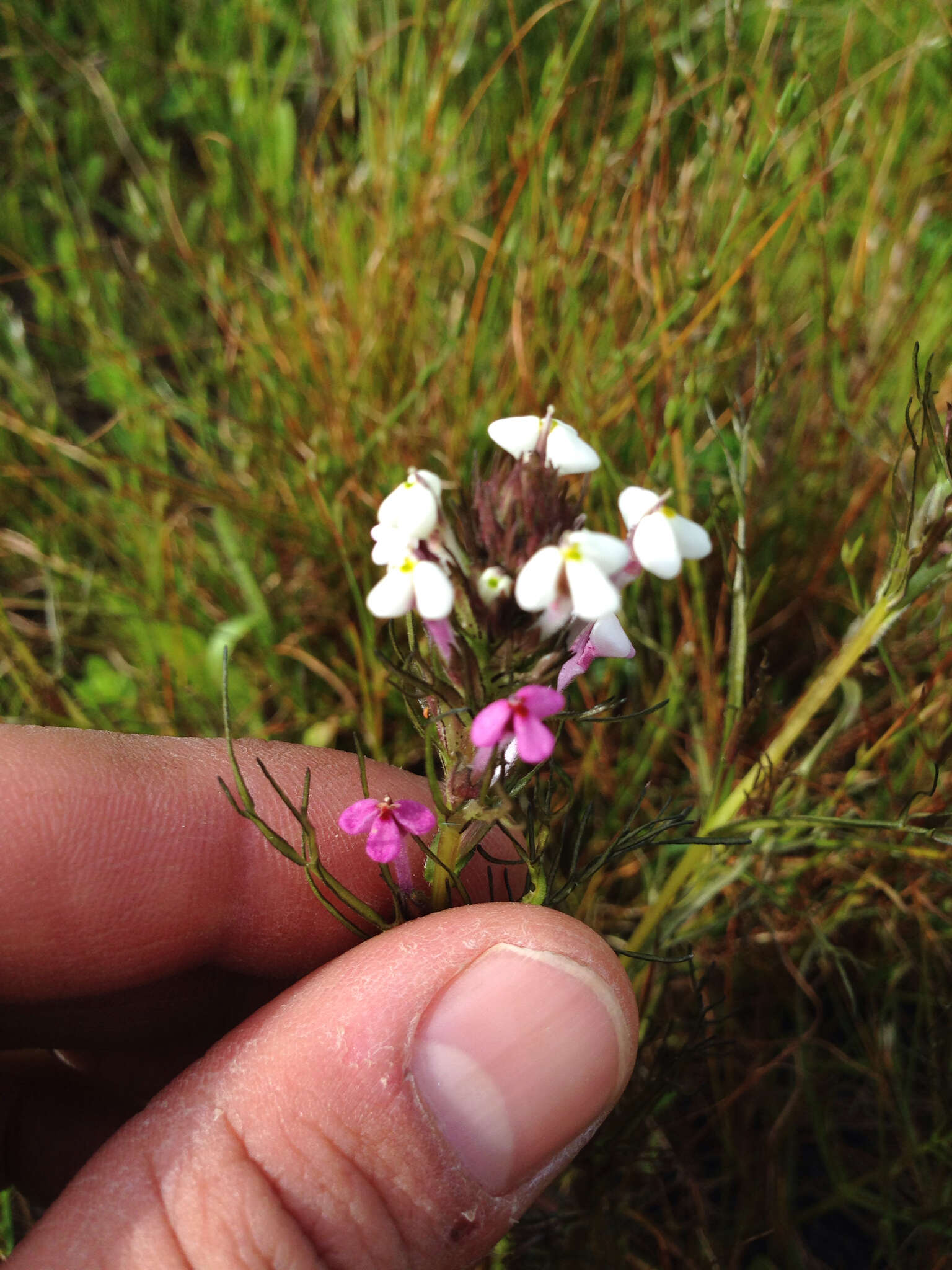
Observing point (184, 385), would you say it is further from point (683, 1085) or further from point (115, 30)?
point (683, 1085)

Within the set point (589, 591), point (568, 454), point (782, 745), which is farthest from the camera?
point (782, 745)

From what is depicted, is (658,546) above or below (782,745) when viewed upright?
above

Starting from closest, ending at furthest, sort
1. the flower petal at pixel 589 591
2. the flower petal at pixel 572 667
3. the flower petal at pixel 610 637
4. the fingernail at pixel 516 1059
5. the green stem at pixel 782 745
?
1. the flower petal at pixel 589 591
2. the flower petal at pixel 610 637
3. the flower petal at pixel 572 667
4. the fingernail at pixel 516 1059
5. the green stem at pixel 782 745

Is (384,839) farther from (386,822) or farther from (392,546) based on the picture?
(392,546)

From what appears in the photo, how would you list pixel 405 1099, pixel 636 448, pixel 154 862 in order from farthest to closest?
pixel 636 448, pixel 154 862, pixel 405 1099

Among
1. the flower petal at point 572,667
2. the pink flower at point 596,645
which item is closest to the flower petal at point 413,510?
the pink flower at point 596,645

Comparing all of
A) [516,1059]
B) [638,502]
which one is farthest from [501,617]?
[516,1059]

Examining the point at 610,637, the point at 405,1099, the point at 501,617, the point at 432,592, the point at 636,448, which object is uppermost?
the point at 432,592

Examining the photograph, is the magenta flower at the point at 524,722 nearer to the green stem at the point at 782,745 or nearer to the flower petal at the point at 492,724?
the flower petal at the point at 492,724

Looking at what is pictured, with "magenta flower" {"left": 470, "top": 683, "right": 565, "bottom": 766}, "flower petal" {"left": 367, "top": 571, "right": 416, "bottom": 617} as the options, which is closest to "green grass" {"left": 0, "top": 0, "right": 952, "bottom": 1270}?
"magenta flower" {"left": 470, "top": 683, "right": 565, "bottom": 766}
